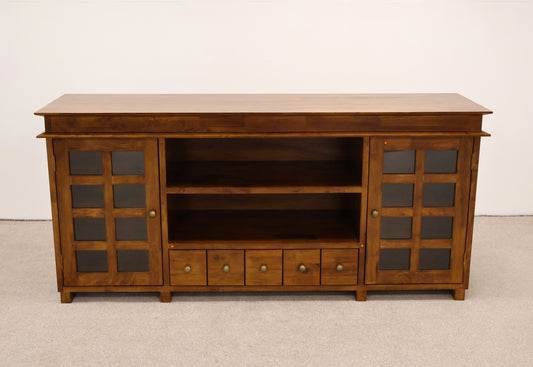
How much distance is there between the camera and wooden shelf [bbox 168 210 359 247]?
148 inches

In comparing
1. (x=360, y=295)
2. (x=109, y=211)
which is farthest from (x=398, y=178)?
(x=109, y=211)

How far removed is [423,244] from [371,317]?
1.63ft

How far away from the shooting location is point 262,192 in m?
3.59

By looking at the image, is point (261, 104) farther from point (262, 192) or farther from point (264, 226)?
point (264, 226)

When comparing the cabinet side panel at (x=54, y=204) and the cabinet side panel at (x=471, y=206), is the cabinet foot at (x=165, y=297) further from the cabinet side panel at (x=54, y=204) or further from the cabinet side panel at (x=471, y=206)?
the cabinet side panel at (x=471, y=206)

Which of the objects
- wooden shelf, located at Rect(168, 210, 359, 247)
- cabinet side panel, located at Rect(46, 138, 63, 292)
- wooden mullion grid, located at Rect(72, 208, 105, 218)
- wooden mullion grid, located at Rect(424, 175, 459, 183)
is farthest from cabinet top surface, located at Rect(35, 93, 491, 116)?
wooden shelf, located at Rect(168, 210, 359, 247)

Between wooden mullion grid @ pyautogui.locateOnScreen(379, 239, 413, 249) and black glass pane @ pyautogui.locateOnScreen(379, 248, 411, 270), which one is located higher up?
wooden mullion grid @ pyautogui.locateOnScreen(379, 239, 413, 249)

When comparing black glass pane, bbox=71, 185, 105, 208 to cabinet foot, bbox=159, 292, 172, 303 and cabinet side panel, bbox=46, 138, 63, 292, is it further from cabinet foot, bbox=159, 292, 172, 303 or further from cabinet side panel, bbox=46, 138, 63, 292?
cabinet foot, bbox=159, 292, 172, 303

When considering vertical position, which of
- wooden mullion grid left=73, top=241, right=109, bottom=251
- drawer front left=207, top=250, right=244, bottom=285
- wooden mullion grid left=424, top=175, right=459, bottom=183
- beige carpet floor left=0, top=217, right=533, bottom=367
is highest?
wooden mullion grid left=424, top=175, right=459, bottom=183

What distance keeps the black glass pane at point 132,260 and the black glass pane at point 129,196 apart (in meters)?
Result: 0.26

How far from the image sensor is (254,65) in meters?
4.89

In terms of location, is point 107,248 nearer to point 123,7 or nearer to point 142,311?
point 142,311

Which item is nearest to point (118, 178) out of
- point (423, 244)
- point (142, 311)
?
point (142, 311)

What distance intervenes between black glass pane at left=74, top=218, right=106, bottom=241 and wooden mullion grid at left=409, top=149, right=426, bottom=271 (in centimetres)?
170
